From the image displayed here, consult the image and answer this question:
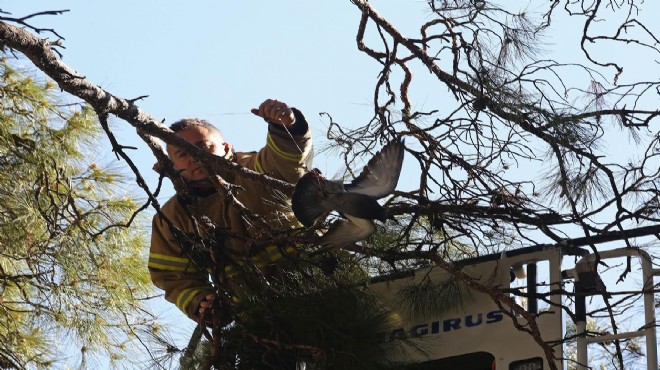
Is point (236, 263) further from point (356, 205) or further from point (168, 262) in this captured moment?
point (356, 205)

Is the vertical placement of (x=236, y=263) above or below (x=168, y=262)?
below

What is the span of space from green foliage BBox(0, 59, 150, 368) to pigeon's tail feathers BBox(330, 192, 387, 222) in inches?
74.9

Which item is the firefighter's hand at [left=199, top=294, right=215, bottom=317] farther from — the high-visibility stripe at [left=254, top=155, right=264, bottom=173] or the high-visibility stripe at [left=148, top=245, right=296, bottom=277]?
the high-visibility stripe at [left=254, top=155, right=264, bottom=173]

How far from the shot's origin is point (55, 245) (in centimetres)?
480

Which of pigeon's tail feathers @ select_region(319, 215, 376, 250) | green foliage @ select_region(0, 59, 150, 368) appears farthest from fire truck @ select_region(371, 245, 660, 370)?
green foliage @ select_region(0, 59, 150, 368)

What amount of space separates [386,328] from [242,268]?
437 mm

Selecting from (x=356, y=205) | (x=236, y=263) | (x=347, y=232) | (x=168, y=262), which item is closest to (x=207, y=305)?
(x=236, y=263)

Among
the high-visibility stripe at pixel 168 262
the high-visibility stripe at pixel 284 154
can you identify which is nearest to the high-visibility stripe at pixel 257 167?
the high-visibility stripe at pixel 284 154

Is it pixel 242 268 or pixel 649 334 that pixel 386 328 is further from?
pixel 649 334

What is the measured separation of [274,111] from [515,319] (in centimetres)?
89

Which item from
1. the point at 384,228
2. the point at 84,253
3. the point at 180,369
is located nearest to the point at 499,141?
the point at 384,228

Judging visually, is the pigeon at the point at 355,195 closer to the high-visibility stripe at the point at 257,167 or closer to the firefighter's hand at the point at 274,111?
the firefighter's hand at the point at 274,111

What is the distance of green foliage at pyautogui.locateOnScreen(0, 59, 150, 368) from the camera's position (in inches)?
189

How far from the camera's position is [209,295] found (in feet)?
11.4
